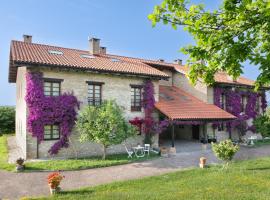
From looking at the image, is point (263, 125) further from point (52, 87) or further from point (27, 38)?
point (27, 38)

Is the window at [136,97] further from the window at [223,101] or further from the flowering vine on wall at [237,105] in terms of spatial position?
the window at [223,101]

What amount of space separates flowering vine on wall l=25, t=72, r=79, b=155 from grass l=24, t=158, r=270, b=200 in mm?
7795

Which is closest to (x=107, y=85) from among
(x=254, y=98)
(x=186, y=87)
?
(x=186, y=87)

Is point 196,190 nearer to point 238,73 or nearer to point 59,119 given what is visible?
point 238,73

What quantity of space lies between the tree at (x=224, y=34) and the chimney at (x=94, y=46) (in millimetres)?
19049

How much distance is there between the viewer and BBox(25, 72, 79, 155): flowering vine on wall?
17.7 metres

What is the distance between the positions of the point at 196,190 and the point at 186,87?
1959 cm

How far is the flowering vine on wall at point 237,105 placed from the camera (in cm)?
2833

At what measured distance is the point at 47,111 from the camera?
18125 millimetres

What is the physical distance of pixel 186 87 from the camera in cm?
2950

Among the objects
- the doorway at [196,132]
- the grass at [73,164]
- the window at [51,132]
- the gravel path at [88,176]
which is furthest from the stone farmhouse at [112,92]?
the gravel path at [88,176]

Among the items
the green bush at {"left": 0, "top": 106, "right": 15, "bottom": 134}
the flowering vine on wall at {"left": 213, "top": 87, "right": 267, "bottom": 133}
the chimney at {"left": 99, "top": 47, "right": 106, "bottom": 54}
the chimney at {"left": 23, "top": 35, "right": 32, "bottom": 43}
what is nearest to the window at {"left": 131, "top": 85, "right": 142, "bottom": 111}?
the chimney at {"left": 99, "top": 47, "right": 106, "bottom": 54}

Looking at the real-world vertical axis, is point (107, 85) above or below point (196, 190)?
above

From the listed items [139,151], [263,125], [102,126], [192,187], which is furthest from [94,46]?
[263,125]
